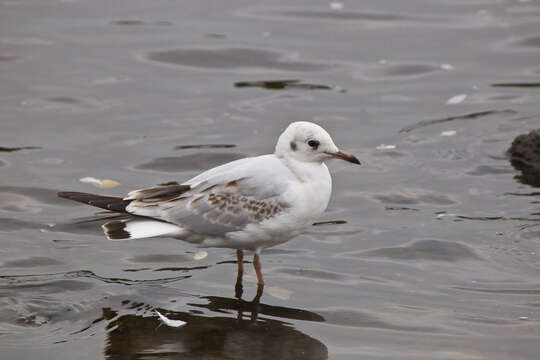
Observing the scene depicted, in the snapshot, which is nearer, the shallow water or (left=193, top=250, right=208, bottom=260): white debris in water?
the shallow water

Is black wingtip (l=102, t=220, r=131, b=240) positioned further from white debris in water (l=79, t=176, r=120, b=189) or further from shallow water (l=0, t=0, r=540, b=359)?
white debris in water (l=79, t=176, r=120, b=189)

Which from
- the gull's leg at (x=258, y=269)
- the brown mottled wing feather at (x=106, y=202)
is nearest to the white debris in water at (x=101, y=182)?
the brown mottled wing feather at (x=106, y=202)

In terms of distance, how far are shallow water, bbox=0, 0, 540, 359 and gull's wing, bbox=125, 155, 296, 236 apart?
56 cm

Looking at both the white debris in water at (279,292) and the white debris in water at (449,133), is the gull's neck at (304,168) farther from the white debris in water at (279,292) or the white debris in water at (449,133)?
the white debris in water at (449,133)

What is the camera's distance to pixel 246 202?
659 centimetres

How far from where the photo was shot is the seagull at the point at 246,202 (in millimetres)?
6488

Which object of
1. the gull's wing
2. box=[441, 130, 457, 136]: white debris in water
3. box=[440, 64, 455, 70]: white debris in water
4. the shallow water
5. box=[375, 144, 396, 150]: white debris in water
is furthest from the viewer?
box=[440, 64, 455, 70]: white debris in water

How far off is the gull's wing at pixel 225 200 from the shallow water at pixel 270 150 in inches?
21.9

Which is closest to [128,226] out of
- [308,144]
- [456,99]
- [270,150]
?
[308,144]

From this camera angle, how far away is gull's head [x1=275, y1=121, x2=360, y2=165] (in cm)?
659

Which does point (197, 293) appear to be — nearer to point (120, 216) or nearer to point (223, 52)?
point (120, 216)

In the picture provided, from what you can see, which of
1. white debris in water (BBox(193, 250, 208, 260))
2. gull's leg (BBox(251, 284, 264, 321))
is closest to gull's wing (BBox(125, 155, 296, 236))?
gull's leg (BBox(251, 284, 264, 321))

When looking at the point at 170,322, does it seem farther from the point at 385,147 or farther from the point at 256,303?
the point at 385,147

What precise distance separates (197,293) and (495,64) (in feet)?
24.9
